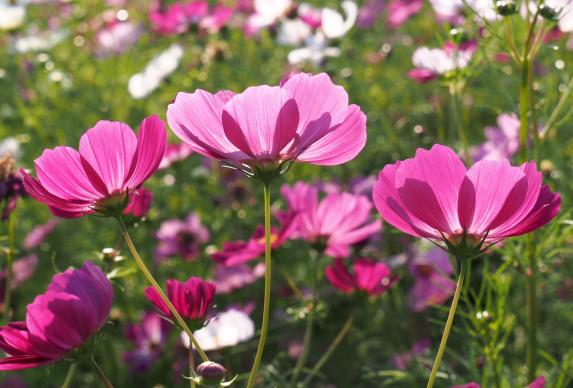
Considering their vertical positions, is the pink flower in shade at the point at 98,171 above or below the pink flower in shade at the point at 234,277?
above

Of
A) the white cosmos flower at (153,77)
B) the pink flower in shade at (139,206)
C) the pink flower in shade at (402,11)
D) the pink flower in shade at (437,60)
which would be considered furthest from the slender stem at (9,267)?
the pink flower in shade at (402,11)

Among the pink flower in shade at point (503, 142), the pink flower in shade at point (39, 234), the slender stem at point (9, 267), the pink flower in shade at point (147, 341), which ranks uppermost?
the pink flower in shade at point (503, 142)

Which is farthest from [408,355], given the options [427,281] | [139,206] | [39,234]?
[39,234]

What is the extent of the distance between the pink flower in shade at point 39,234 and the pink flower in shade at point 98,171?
1.17 m

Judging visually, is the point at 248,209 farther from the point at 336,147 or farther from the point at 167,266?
the point at 336,147

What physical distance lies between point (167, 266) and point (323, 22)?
2.00 ft

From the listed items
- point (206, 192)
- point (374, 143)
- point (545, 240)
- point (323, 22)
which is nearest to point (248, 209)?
point (206, 192)

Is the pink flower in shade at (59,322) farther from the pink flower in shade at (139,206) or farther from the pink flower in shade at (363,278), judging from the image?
the pink flower in shade at (363,278)

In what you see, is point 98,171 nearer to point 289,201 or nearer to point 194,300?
point 194,300

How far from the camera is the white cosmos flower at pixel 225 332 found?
3.29ft

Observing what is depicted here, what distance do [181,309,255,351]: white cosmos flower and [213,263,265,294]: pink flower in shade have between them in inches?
12.8

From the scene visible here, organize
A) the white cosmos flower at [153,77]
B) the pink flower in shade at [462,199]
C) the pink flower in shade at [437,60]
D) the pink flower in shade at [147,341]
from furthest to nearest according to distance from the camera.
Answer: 1. the white cosmos flower at [153,77]
2. the pink flower in shade at [147,341]
3. the pink flower in shade at [437,60]
4. the pink flower in shade at [462,199]

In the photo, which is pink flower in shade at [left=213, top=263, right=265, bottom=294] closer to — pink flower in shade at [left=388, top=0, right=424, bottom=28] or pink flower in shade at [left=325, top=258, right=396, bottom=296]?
pink flower in shade at [left=325, top=258, right=396, bottom=296]

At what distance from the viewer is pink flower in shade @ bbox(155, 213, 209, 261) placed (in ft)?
4.82
